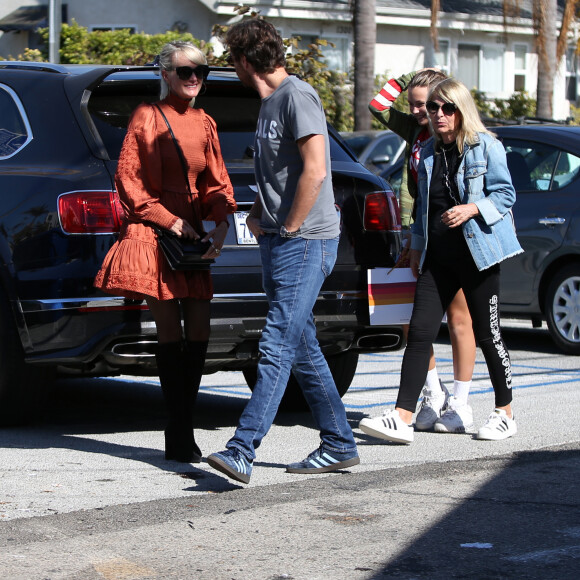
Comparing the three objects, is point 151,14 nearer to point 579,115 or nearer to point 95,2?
point 95,2

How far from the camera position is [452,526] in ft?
15.1

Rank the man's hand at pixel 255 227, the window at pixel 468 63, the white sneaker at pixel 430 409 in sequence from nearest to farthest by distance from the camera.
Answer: the man's hand at pixel 255 227
the white sneaker at pixel 430 409
the window at pixel 468 63

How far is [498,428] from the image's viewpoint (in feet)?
20.8

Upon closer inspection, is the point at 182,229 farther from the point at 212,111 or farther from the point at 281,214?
the point at 212,111

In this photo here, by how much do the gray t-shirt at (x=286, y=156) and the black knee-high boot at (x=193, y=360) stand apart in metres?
0.72

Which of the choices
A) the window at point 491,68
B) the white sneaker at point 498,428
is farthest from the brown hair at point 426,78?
the window at point 491,68

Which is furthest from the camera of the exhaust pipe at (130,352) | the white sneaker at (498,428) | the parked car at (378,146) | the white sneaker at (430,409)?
the parked car at (378,146)

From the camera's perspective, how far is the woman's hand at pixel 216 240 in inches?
219

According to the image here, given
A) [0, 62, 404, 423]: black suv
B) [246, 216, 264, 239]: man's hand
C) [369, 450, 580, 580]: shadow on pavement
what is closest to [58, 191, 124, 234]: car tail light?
[0, 62, 404, 423]: black suv

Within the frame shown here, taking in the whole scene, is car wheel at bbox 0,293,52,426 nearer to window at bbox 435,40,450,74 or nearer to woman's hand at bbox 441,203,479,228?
woman's hand at bbox 441,203,479,228

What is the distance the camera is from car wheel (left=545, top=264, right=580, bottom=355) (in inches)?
389

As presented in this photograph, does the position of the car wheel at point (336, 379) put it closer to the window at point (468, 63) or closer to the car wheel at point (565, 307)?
the car wheel at point (565, 307)

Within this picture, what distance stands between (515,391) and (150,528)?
3923 mm

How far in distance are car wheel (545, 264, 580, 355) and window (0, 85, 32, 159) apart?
500 cm
